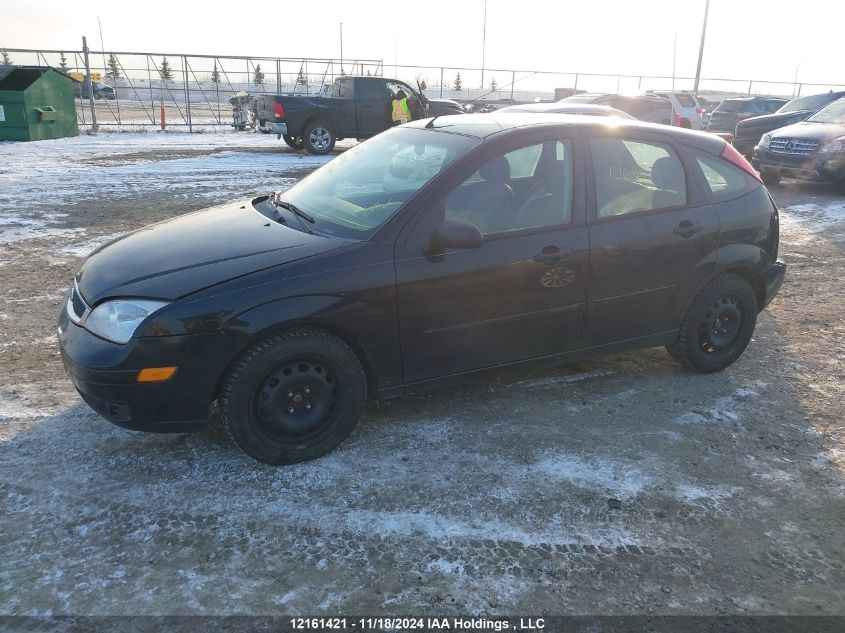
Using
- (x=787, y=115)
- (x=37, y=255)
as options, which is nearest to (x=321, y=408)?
(x=37, y=255)

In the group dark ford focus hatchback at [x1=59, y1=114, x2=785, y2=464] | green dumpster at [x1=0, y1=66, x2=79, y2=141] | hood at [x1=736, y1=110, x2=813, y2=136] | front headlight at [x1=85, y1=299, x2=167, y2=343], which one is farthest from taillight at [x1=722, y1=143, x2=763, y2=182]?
green dumpster at [x1=0, y1=66, x2=79, y2=141]

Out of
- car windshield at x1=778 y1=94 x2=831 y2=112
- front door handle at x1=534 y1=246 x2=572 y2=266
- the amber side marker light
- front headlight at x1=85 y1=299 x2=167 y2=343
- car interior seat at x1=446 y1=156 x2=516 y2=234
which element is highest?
car windshield at x1=778 y1=94 x2=831 y2=112

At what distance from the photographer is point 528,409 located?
405 centimetres

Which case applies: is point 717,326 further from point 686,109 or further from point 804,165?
point 686,109

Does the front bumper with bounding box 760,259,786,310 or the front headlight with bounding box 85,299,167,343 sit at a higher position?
the front headlight with bounding box 85,299,167,343

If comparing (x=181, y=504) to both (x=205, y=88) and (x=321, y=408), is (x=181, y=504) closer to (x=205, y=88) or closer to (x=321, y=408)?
(x=321, y=408)

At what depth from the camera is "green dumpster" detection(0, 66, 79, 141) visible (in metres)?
16.7

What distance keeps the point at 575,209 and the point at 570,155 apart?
1.11 feet

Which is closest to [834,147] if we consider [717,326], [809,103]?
[809,103]

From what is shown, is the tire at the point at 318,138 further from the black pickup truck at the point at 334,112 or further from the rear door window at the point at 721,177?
the rear door window at the point at 721,177

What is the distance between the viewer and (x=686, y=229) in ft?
13.8

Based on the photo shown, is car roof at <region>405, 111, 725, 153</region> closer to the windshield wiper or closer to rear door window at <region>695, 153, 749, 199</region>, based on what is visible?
rear door window at <region>695, 153, 749, 199</region>

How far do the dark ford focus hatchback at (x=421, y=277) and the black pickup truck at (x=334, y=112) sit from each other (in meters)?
12.4

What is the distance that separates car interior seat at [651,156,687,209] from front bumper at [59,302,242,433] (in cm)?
277
